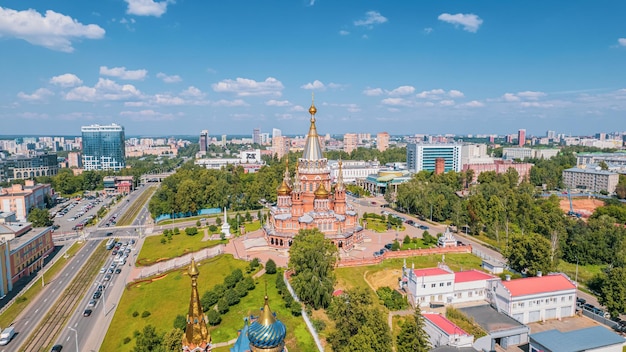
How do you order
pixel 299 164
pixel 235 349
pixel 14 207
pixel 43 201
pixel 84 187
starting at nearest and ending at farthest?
pixel 235 349 → pixel 299 164 → pixel 14 207 → pixel 43 201 → pixel 84 187

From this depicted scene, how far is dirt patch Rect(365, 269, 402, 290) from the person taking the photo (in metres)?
41.7

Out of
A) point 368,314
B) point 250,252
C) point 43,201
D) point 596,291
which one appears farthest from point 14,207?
point 596,291

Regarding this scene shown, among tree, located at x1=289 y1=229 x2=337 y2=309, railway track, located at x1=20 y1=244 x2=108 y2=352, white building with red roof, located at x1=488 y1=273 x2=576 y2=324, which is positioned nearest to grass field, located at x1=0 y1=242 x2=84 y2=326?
railway track, located at x1=20 y1=244 x2=108 y2=352

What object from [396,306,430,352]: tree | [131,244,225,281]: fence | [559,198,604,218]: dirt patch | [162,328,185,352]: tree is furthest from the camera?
[559,198,604,218]: dirt patch

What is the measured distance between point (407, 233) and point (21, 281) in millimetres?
53066

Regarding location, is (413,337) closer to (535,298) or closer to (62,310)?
(535,298)

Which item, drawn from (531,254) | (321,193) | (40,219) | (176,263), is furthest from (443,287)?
(40,219)

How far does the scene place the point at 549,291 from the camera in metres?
36.5

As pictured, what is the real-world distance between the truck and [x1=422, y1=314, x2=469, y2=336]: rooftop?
36286 mm

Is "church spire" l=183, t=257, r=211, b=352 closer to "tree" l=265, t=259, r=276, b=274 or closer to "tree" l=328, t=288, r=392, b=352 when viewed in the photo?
"tree" l=328, t=288, r=392, b=352

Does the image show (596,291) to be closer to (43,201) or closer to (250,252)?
(250,252)

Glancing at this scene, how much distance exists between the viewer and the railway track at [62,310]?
3506 centimetres

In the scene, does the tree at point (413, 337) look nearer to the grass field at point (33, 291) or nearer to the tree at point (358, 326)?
the tree at point (358, 326)

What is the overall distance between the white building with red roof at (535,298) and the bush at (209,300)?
86.7ft
